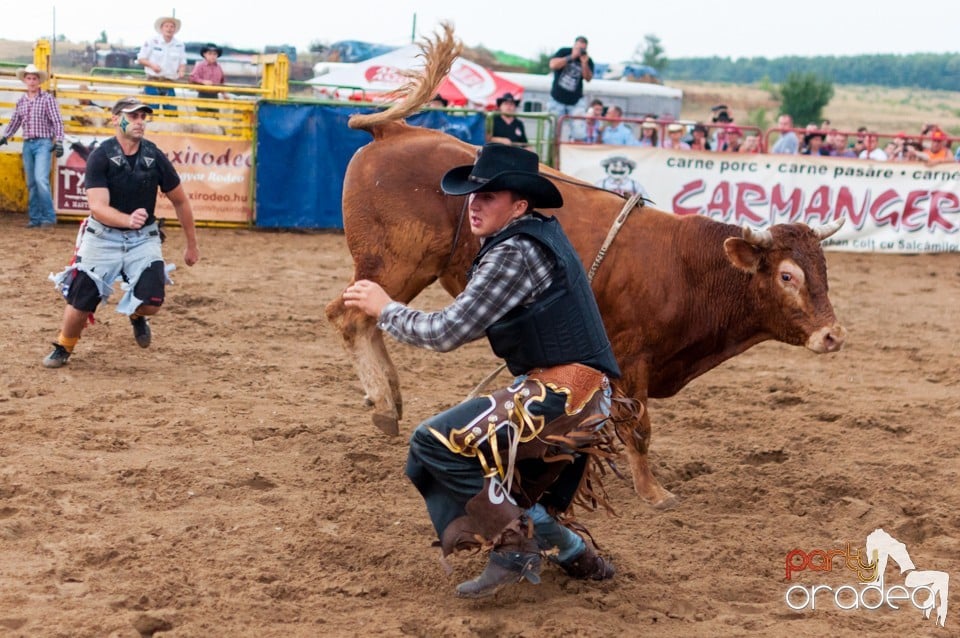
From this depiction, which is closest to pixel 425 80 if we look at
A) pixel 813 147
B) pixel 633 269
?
pixel 633 269

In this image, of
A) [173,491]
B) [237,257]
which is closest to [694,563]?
[173,491]

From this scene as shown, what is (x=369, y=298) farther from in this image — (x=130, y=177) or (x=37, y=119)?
(x=37, y=119)

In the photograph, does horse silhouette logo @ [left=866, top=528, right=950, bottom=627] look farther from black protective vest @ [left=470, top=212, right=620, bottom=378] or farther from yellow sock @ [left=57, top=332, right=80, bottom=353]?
yellow sock @ [left=57, top=332, right=80, bottom=353]

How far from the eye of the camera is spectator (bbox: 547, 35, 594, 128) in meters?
14.8

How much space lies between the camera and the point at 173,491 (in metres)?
4.82

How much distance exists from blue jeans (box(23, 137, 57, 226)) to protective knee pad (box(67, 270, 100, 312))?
588 cm

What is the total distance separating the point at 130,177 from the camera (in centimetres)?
683

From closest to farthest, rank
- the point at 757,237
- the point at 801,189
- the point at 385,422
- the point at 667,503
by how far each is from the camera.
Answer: the point at 757,237 → the point at 667,503 → the point at 385,422 → the point at 801,189

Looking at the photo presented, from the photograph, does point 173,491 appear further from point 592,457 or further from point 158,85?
point 158,85

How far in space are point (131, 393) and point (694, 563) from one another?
347 centimetres

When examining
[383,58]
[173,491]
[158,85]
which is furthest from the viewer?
[383,58]

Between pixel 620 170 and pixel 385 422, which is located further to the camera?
pixel 620 170

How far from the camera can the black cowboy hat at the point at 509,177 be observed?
372 centimetres

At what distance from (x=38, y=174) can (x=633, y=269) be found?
890cm
